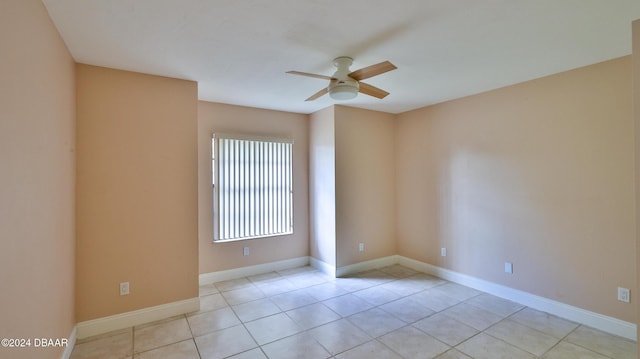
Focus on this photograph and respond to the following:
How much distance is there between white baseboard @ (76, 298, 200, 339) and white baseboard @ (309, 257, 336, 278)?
1.94 m

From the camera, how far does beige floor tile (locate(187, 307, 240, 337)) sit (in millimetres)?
2891

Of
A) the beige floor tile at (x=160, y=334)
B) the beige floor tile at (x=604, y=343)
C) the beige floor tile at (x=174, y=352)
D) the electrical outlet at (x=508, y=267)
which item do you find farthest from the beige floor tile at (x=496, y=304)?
the beige floor tile at (x=160, y=334)

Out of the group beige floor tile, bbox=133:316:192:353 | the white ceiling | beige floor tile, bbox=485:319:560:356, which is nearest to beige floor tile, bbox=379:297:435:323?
beige floor tile, bbox=485:319:560:356

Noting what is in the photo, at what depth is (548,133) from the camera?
3.20 meters

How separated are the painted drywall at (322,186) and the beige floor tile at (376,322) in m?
1.27

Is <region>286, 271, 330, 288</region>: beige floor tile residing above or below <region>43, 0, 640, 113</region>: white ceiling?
below

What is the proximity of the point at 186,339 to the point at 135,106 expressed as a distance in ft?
7.67

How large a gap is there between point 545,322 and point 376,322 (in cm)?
173

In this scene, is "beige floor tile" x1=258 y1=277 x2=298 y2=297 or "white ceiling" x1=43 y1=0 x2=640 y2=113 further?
"beige floor tile" x1=258 y1=277 x2=298 y2=297

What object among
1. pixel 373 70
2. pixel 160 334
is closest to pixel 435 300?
pixel 373 70

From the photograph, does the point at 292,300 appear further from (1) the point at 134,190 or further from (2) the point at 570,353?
(2) the point at 570,353

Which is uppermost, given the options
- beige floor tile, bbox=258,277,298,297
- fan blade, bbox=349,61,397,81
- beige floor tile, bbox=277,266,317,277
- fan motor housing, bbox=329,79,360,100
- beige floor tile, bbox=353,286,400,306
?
fan blade, bbox=349,61,397,81

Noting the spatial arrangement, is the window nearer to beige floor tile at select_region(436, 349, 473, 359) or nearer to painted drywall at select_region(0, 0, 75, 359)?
painted drywall at select_region(0, 0, 75, 359)

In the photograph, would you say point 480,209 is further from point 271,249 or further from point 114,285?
point 114,285
